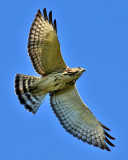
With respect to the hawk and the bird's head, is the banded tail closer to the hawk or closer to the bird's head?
the hawk

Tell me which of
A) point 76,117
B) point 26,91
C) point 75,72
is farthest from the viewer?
point 76,117

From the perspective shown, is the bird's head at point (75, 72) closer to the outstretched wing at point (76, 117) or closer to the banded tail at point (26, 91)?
the outstretched wing at point (76, 117)

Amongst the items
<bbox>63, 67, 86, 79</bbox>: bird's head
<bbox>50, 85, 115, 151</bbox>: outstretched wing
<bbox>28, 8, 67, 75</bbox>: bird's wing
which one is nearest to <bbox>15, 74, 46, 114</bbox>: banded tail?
<bbox>28, 8, 67, 75</bbox>: bird's wing

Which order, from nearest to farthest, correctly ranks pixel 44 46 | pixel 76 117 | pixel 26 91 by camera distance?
pixel 44 46, pixel 26 91, pixel 76 117

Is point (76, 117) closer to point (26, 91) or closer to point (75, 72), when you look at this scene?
point (75, 72)

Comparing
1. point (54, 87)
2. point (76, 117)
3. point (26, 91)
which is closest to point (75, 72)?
point (54, 87)

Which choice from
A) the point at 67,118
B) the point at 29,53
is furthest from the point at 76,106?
the point at 29,53

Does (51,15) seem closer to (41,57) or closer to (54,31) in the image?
(54,31)

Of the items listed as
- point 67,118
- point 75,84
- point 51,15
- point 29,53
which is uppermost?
point 51,15
